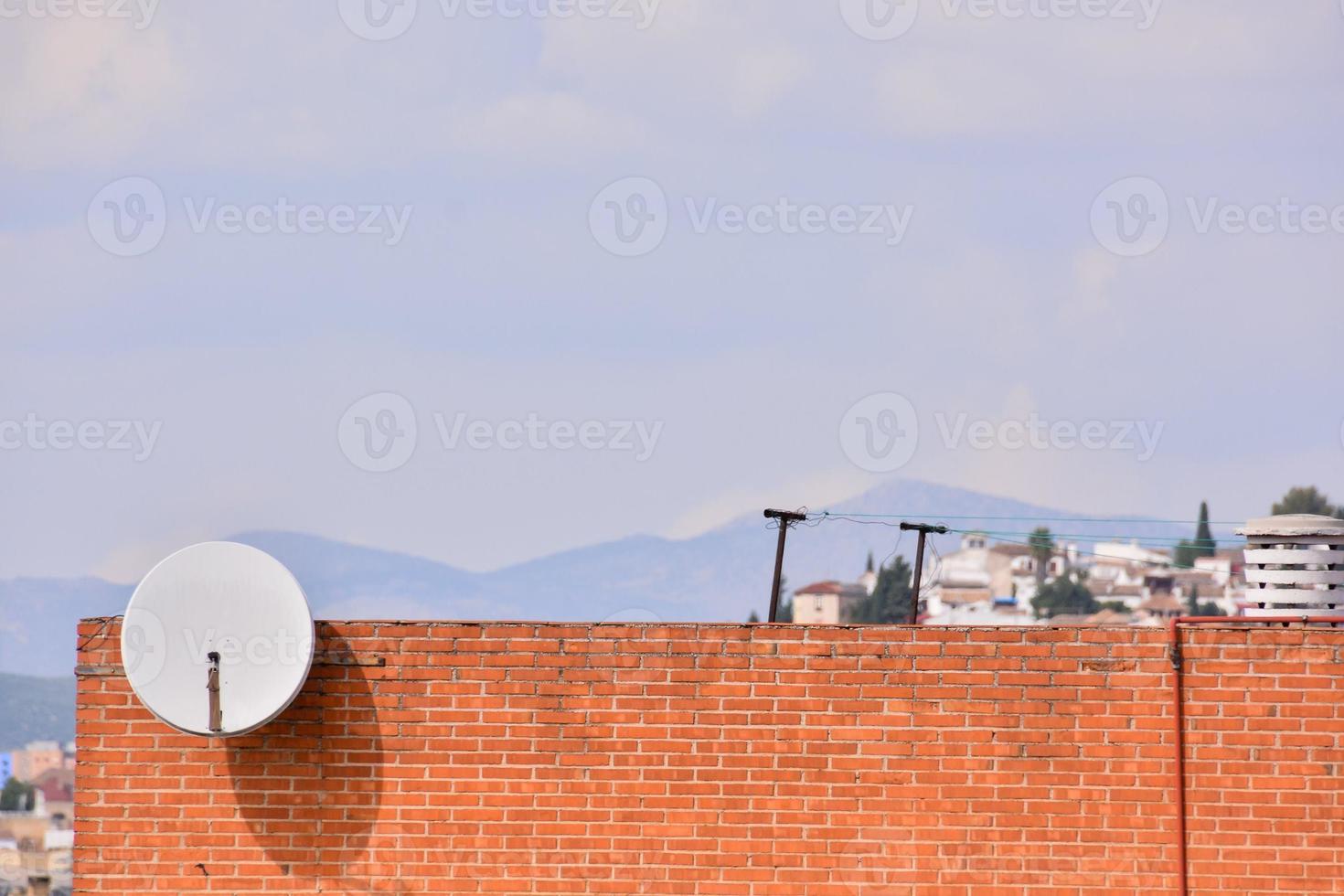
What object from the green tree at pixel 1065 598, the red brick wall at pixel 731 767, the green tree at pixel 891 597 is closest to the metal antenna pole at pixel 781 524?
the red brick wall at pixel 731 767

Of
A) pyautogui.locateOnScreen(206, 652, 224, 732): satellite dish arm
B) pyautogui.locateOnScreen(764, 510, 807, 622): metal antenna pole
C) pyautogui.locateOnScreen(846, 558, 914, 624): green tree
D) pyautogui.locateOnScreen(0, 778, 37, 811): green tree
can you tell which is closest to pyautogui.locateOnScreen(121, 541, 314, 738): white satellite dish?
pyautogui.locateOnScreen(206, 652, 224, 732): satellite dish arm

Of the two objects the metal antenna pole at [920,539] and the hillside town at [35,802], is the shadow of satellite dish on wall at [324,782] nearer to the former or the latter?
the metal antenna pole at [920,539]

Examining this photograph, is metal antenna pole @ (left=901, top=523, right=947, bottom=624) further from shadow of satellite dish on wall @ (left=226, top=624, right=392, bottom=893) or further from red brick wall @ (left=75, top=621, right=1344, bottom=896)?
shadow of satellite dish on wall @ (left=226, top=624, right=392, bottom=893)

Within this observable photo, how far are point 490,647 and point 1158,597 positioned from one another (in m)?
188

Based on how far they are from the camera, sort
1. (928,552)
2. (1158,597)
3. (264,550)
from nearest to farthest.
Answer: (264,550)
(928,552)
(1158,597)

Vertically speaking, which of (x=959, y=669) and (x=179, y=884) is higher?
(x=959, y=669)

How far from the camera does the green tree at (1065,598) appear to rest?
188500 millimetres

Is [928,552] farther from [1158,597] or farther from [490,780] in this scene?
[1158,597]

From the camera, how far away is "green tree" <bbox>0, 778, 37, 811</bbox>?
129 meters

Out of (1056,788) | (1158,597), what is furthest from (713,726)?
(1158,597)

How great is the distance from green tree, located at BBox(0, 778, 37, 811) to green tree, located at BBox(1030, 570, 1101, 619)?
102 metres

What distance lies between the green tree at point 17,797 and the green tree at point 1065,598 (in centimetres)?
10208

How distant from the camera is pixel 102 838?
32.6 ft

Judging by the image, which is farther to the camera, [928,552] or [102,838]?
[928,552]
